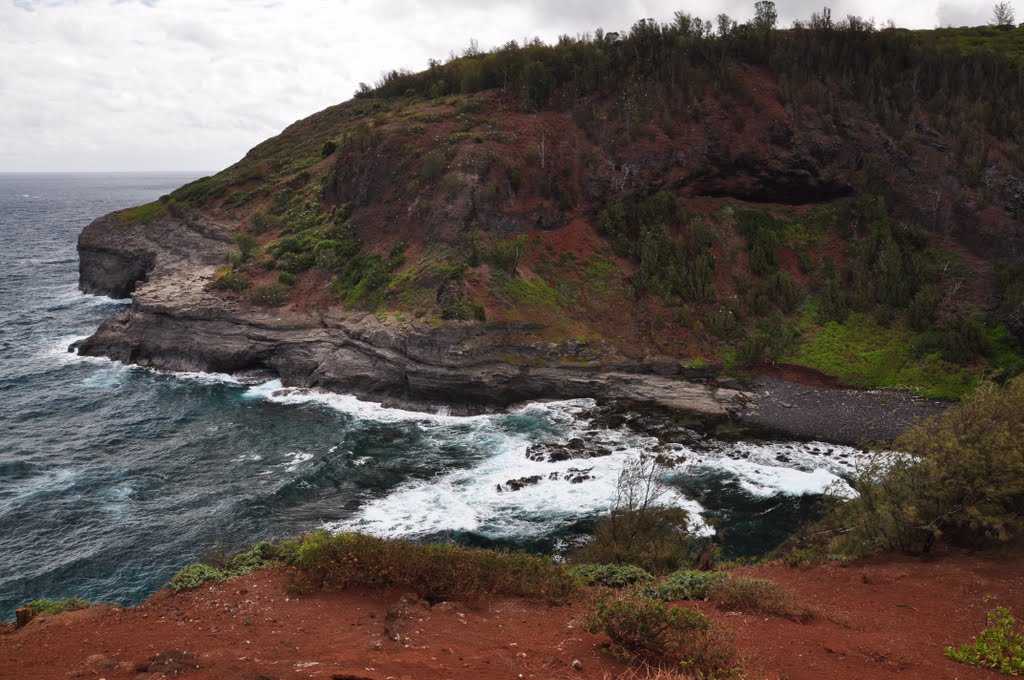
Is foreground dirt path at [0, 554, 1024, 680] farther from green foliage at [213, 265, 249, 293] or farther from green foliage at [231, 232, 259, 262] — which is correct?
green foliage at [231, 232, 259, 262]

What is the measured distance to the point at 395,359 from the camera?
142 feet

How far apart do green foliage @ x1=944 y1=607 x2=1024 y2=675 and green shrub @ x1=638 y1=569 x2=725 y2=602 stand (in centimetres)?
533

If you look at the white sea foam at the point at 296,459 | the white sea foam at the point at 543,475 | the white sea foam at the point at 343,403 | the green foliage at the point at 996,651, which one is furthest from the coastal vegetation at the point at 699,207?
the green foliage at the point at 996,651

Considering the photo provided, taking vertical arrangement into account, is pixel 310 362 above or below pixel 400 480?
above

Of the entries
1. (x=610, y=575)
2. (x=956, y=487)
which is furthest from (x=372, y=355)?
(x=956, y=487)

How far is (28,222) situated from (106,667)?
153 m

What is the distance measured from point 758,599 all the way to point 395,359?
103 feet

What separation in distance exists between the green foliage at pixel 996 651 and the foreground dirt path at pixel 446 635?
248 mm

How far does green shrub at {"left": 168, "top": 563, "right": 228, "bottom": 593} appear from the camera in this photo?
17125 millimetres

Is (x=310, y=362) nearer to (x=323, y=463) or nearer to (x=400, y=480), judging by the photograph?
(x=323, y=463)

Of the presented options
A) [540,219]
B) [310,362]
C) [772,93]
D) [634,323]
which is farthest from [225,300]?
[772,93]

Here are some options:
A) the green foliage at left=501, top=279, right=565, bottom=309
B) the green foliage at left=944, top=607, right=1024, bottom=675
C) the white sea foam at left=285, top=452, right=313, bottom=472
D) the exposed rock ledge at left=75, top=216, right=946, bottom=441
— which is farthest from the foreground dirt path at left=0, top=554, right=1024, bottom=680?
the green foliage at left=501, top=279, right=565, bottom=309

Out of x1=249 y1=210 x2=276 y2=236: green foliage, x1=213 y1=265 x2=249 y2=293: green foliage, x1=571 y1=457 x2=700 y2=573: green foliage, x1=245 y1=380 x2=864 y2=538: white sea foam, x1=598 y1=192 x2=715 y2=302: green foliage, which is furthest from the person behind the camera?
x1=249 y1=210 x2=276 y2=236: green foliage

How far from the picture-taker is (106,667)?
12.0 m
